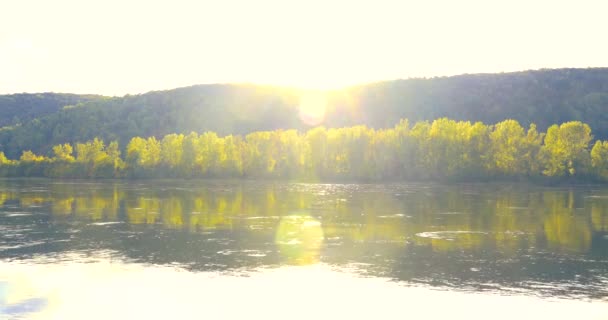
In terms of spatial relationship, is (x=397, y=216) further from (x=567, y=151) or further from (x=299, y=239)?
(x=567, y=151)

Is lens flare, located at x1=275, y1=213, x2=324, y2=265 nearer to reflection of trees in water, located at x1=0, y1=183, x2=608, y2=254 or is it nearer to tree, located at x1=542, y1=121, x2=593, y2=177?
reflection of trees in water, located at x1=0, y1=183, x2=608, y2=254

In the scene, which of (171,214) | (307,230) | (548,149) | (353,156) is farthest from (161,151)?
(307,230)

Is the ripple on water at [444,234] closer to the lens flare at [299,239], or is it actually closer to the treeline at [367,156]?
the lens flare at [299,239]

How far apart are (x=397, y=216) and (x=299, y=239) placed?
616 inches

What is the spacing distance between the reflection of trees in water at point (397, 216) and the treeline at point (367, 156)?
4724 centimetres

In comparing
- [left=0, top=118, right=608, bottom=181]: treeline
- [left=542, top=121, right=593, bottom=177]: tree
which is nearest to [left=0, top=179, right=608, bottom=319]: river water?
[left=542, top=121, right=593, bottom=177]: tree

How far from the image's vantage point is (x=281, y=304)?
23641 mm

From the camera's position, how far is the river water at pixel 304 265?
75.5 feet

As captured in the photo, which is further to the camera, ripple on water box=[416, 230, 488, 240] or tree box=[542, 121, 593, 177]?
tree box=[542, 121, 593, 177]

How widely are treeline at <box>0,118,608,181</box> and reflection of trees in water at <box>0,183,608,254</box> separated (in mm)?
47242

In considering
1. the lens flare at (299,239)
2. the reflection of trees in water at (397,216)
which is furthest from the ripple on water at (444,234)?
the lens flare at (299,239)

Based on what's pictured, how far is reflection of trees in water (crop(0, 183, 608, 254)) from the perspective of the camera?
3944 cm

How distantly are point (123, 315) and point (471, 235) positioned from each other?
24378 mm

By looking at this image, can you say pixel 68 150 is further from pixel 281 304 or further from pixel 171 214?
pixel 281 304
